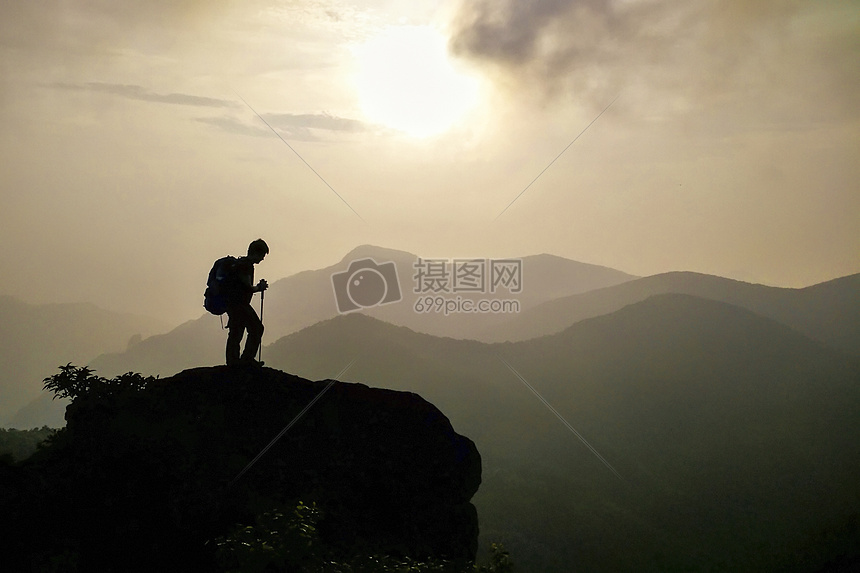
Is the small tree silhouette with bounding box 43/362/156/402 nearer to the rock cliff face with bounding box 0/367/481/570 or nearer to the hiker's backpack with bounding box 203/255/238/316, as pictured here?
the rock cliff face with bounding box 0/367/481/570

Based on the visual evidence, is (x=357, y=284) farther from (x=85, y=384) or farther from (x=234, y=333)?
(x=85, y=384)

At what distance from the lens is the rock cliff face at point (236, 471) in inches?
503

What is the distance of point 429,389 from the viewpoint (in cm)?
12044

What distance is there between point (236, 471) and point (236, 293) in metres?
4.16

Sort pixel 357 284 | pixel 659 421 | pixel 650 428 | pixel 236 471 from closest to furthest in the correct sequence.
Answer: pixel 236 471 < pixel 357 284 < pixel 650 428 < pixel 659 421

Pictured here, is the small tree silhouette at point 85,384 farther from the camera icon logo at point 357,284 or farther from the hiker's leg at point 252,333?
the camera icon logo at point 357,284

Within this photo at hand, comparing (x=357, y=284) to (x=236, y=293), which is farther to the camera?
(x=357, y=284)

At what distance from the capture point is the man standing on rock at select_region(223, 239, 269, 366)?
1549cm

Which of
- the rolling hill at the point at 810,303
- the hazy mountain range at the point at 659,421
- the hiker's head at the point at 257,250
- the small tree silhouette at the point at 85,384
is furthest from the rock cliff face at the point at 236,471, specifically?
the rolling hill at the point at 810,303

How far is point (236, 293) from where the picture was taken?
15.6 meters

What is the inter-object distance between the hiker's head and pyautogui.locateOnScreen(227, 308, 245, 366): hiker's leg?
135 cm

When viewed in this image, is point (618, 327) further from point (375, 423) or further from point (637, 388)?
point (375, 423)

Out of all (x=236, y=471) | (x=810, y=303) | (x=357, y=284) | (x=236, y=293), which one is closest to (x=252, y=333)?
(x=236, y=293)

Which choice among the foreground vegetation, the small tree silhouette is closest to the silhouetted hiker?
the small tree silhouette
